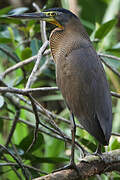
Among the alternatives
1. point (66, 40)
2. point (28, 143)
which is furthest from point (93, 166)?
point (66, 40)

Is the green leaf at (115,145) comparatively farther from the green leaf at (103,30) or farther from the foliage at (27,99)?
the green leaf at (103,30)

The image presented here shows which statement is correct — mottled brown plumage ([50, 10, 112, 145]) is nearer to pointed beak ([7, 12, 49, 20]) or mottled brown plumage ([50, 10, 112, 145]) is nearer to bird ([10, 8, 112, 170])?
bird ([10, 8, 112, 170])

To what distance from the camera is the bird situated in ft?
7.13

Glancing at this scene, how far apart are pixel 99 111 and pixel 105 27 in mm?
909

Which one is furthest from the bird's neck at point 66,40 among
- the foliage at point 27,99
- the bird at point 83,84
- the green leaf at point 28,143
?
the green leaf at point 28,143

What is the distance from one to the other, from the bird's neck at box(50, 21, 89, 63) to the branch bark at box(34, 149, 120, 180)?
63cm

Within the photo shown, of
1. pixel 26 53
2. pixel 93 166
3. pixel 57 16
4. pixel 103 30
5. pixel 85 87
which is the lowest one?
pixel 93 166

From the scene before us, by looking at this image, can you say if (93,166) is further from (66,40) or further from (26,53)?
(26,53)

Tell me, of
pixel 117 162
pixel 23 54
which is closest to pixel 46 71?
pixel 23 54

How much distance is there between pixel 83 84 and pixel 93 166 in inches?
18.2

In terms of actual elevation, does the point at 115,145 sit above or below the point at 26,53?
below

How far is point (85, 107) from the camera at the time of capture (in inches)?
86.7

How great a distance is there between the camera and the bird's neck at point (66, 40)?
2371 mm

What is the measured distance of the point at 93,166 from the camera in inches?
87.0
